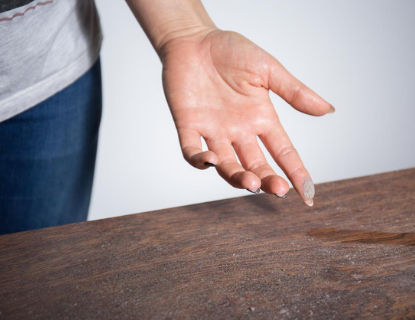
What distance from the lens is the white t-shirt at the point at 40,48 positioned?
1.94 feet

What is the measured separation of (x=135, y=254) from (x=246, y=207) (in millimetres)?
185

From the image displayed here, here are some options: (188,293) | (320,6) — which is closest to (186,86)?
(188,293)

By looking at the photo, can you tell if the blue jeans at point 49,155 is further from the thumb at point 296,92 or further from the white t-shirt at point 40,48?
the thumb at point 296,92

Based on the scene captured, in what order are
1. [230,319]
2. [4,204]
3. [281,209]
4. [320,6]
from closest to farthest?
[230,319] < [281,209] < [4,204] < [320,6]

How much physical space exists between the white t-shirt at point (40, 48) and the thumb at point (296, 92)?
333 mm

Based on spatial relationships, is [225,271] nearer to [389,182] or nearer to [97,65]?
[389,182]

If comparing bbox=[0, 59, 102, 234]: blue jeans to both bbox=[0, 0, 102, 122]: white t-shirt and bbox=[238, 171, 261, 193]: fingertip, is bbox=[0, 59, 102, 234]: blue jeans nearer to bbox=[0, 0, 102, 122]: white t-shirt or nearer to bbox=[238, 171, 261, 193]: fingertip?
bbox=[0, 0, 102, 122]: white t-shirt

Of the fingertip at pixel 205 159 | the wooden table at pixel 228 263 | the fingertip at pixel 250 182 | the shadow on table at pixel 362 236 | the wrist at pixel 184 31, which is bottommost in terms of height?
the shadow on table at pixel 362 236

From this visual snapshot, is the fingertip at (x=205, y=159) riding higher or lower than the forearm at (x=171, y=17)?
lower

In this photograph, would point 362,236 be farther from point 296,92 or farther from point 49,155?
point 49,155

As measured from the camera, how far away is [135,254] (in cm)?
50

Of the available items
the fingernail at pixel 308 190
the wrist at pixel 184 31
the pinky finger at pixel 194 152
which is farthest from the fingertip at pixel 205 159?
the wrist at pixel 184 31

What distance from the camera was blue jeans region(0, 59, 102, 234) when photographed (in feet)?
2.27

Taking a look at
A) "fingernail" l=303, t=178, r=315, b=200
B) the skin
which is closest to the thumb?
the skin
